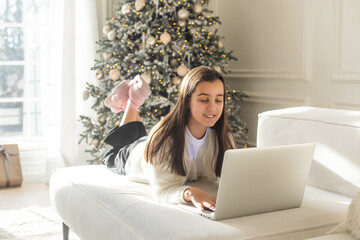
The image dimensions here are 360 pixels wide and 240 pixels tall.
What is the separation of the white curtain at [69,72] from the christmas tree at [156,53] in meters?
0.40

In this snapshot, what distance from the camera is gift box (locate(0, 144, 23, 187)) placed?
179 inches

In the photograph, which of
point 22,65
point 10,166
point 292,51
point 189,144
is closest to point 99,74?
point 22,65

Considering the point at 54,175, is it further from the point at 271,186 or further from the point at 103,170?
the point at 271,186

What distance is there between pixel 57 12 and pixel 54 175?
258cm

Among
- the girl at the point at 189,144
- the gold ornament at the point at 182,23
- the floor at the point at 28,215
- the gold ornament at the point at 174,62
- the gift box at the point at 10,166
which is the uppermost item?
the gold ornament at the point at 182,23

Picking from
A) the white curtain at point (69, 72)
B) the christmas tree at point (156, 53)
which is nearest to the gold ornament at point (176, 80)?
the christmas tree at point (156, 53)

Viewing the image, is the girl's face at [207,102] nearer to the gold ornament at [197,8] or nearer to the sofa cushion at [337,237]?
the sofa cushion at [337,237]

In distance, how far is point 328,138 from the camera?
2189 mm

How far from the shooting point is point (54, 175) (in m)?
2.64

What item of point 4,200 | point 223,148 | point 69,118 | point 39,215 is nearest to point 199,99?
point 223,148

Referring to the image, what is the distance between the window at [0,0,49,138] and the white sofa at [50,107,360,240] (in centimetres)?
246

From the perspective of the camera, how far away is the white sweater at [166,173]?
2010mm

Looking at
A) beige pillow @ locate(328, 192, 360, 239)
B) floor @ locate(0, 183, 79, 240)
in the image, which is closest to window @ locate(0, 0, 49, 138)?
floor @ locate(0, 183, 79, 240)

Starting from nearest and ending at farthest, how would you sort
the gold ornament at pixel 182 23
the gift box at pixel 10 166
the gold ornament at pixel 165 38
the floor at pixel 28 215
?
the floor at pixel 28 215 → the gold ornament at pixel 165 38 → the gold ornament at pixel 182 23 → the gift box at pixel 10 166
